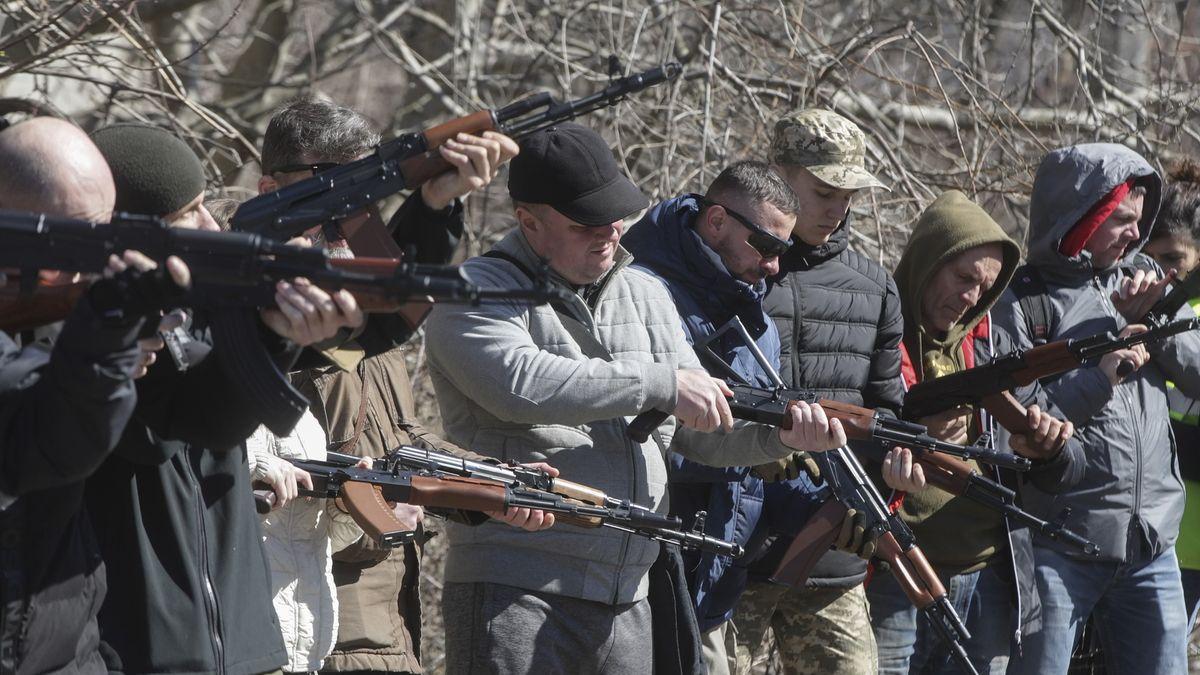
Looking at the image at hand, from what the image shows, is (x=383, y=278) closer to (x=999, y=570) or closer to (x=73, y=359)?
(x=73, y=359)

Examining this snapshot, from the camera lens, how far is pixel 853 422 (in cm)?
435

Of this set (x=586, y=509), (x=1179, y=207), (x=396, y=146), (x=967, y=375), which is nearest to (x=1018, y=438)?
(x=967, y=375)

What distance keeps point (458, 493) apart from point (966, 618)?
2.22 metres

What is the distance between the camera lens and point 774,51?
7.22m

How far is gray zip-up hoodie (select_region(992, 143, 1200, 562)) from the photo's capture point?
506 centimetres

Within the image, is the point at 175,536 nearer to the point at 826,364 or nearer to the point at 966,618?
the point at 826,364

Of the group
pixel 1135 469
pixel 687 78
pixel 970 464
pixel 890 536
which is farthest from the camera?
pixel 687 78

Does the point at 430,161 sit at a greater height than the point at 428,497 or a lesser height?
greater

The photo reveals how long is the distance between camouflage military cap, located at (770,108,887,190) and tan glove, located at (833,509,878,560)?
1.16 m

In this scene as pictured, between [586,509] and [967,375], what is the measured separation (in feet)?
5.96

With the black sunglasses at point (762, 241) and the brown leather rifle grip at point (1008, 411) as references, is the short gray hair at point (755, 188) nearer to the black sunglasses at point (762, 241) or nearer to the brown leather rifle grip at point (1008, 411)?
the black sunglasses at point (762, 241)

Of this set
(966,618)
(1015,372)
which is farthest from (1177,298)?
(966,618)

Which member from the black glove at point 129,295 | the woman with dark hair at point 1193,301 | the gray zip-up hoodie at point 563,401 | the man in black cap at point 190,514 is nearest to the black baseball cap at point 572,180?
the gray zip-up hoodie at point 563,401

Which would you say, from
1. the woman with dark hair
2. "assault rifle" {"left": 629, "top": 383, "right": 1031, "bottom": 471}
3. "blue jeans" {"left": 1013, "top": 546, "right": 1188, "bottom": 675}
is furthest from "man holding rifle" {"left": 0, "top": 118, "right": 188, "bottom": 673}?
the woman with dark hair
